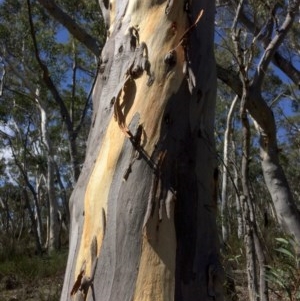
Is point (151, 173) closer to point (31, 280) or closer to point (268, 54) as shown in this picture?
point (268, 54)

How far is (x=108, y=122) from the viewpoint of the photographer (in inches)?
53.4

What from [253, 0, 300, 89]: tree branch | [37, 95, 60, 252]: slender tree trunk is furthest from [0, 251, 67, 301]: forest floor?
[37, 95, 60, 252]: slender tree trunk

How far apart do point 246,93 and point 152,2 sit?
1040 millimetres

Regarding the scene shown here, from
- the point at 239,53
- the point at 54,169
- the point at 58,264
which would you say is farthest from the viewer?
the point at 54,169

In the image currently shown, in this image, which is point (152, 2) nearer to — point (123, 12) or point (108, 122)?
point (123, 12)

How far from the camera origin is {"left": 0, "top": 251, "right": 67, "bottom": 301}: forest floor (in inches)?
257

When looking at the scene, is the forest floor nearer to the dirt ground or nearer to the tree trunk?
the dirt ground

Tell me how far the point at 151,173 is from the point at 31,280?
679 centimetres

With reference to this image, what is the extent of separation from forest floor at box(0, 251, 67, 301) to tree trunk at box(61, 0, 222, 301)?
504 cm

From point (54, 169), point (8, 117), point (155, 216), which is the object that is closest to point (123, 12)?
point (155, 216)

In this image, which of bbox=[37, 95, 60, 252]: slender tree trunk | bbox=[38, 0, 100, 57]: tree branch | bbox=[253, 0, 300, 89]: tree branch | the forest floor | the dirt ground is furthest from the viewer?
bbox=[37, 95, 60, 252]: slender tree trunk

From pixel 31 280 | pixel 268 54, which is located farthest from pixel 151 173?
pixel 31 280

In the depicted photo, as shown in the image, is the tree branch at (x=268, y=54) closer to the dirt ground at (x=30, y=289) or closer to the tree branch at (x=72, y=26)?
the tree branch at (x=72, y=26)

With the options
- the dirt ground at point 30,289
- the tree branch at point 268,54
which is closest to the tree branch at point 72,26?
the tree branch at point 268,54
